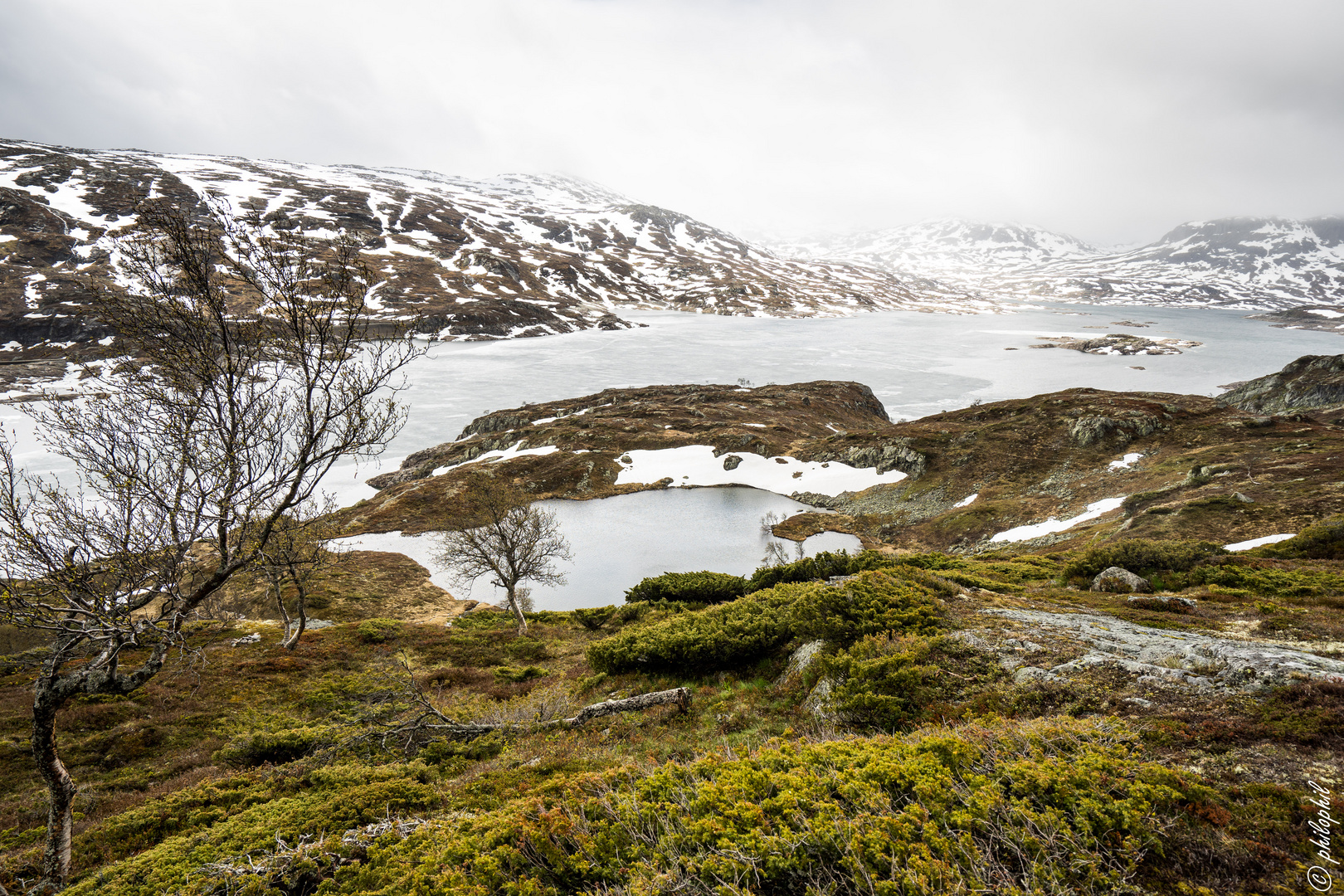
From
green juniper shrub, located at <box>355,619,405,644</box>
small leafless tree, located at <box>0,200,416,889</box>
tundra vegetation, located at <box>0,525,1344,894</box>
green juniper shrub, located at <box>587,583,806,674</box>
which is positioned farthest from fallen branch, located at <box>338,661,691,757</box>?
green juniper shrub, located at <box>355,619,405,644</box>

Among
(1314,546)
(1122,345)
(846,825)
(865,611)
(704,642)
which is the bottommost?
(704,642)

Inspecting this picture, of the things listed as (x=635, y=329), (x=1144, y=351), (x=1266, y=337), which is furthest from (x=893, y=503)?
(x=1266, y=337)

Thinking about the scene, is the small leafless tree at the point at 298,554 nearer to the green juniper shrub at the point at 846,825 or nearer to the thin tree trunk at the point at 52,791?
the thin tree trunk at the point at 52,791

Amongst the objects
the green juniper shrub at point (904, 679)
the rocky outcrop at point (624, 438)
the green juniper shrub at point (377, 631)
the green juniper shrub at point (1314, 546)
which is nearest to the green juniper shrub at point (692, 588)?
the green juniper shrub at point (377, 631)

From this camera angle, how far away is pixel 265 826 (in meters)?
7.22

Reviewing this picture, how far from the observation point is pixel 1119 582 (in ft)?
53.5

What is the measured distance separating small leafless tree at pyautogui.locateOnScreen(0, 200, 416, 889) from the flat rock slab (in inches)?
526

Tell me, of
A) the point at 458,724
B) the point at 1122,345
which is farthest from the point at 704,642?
the point at 1122,345

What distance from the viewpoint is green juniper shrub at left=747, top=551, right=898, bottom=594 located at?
64.1 ft

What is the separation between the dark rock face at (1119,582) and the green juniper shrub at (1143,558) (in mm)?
729

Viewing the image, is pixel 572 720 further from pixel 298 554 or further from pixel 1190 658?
pixel 298 554

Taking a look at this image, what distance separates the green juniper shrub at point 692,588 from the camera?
78.9ft

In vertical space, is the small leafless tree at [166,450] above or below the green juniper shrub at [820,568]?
above

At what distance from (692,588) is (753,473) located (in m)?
31.7
